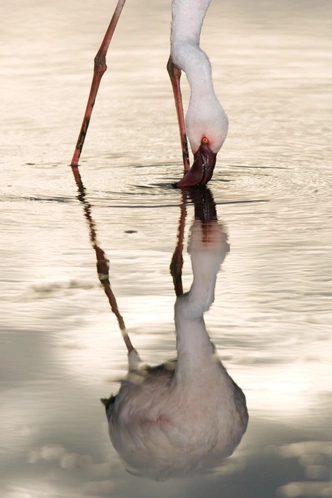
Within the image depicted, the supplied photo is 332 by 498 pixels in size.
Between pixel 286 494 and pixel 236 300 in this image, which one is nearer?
pixel 286 494

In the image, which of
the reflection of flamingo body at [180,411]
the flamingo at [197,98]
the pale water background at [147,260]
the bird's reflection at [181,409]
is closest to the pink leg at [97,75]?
A: the pale water background at [147,260]

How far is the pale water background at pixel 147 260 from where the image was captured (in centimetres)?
355

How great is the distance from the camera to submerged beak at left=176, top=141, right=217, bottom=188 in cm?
685

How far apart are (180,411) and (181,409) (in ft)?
0.05

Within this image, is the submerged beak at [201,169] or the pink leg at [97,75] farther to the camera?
the pink leg at [97,75]

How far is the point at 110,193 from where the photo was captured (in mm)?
7020

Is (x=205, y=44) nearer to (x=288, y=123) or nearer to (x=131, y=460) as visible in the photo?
(x=288, y=123)

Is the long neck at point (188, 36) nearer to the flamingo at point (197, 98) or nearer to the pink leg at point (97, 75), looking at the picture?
the flamingo at point (197, 98)

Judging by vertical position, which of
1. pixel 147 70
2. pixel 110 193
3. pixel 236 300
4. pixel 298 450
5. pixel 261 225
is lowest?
A: pixel 298 450

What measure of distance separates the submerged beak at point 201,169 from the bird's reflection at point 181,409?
79.6 inches

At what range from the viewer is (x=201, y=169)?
22.8 ft

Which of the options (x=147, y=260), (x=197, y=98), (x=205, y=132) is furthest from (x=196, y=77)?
(x=147, y=260)

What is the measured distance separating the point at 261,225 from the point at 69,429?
2756mm

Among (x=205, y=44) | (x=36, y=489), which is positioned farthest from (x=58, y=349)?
(x=205, y=44)
